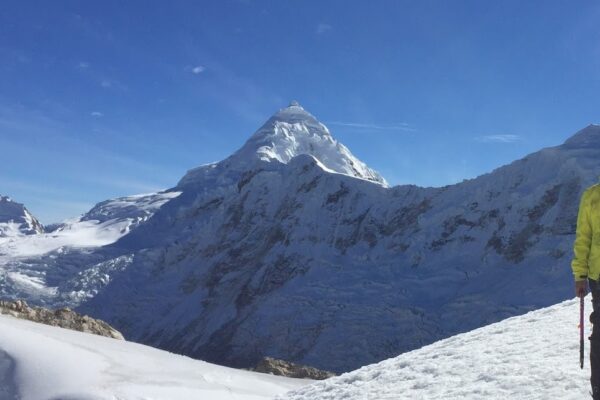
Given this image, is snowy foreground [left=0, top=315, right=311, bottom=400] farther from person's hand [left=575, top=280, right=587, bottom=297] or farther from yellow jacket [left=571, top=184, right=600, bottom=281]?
yellow jacket [left=571, top=184, right=600, bottom=281]

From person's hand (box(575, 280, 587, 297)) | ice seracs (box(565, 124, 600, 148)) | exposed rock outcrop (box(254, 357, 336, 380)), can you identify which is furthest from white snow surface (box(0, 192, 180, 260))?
person's hand (box(575, 280, 587, 297))

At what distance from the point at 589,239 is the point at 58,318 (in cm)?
2002

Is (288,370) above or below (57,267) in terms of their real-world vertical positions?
below

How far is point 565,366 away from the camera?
7.72 meters

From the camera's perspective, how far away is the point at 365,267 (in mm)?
69312

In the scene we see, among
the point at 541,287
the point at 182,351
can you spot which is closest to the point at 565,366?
the point at 541,287

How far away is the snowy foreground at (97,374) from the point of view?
11234mm

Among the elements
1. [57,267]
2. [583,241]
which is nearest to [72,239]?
[57,267]

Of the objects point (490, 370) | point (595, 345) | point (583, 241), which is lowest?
point (490, 370)

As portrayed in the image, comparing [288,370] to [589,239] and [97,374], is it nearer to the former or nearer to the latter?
[97,374]

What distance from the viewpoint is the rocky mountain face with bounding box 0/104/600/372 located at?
183ft

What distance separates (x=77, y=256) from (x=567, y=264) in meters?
114

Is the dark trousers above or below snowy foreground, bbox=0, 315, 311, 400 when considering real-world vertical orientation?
above

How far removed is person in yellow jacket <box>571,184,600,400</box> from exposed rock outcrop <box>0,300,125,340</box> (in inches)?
696
